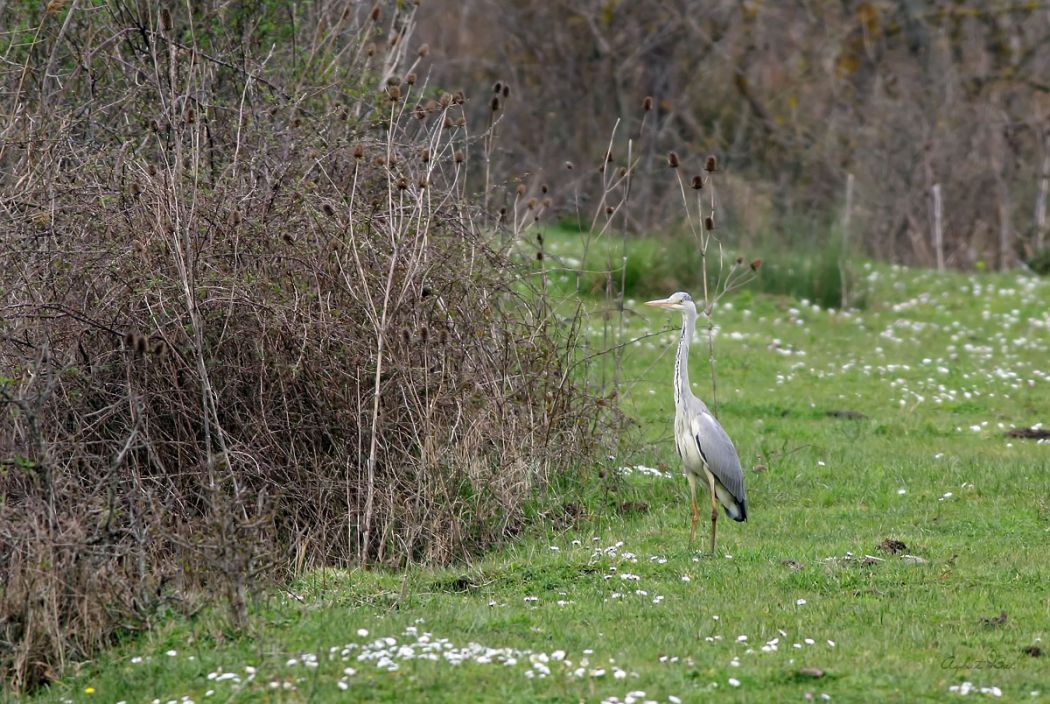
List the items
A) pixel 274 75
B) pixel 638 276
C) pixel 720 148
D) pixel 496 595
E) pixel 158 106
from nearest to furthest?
pixel 496 595
pixel 158 106
pixel 274 75
pixel 638 276
pixel 720 148

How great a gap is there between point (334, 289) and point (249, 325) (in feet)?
1.91

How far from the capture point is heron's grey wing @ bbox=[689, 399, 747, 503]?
8.40 metres

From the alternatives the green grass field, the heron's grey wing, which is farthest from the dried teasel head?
the heron's grey wing

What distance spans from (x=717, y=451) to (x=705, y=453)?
Answer: 0.27ft

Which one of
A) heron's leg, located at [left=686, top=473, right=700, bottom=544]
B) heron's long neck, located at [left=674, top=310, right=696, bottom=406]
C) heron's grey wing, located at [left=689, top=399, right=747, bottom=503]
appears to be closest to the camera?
heron's grey wing, located at [left=689, top=399, right=747, bottom=503]

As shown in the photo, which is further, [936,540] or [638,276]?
[638,276]

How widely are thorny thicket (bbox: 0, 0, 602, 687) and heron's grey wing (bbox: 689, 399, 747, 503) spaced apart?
1.20 meters

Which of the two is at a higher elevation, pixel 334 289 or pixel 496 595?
pixel 334 289

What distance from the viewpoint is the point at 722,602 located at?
7219 millimetres

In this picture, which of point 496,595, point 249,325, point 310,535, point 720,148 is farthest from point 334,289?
→ point 720,148

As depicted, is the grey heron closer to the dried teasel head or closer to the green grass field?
the green grass field

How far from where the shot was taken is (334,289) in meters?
8.84

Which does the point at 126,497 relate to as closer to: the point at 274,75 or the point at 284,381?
the point at 284,381

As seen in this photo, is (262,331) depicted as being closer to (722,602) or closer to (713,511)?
(713,511)
